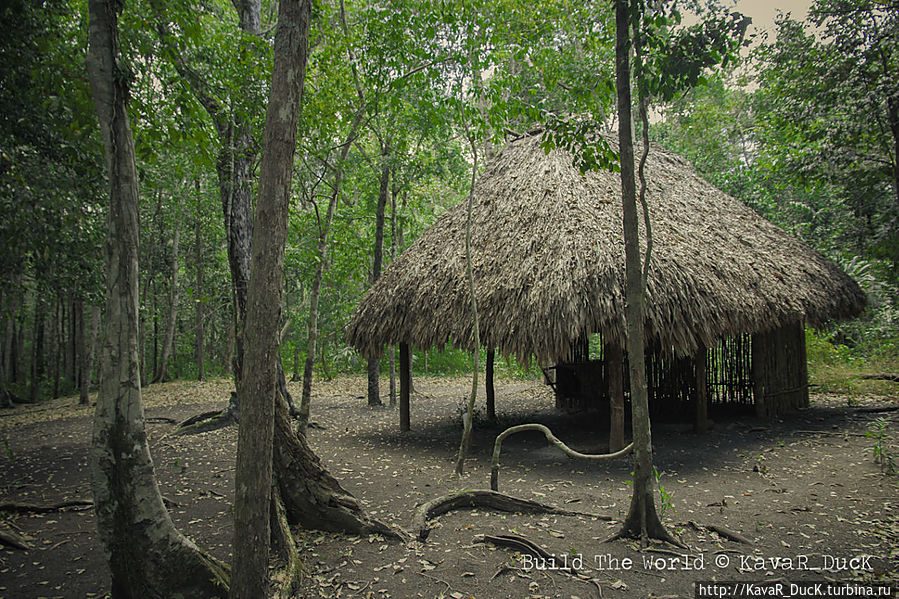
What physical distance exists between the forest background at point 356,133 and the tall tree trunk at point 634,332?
0.39 metres

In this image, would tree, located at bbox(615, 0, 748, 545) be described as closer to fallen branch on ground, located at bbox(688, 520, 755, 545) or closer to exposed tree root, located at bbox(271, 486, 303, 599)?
fallen branch on ground, located at bbox(688, 520, 755, 545)

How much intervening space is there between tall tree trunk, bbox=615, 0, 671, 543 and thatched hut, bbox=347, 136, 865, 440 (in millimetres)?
1999

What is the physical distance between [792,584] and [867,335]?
42.1ft

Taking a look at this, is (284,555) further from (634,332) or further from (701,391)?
(701,391)

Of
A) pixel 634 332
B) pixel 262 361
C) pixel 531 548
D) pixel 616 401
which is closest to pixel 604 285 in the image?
pixel 616 401

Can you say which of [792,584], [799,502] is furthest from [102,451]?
[799,502]

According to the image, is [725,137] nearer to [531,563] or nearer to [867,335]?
[867,335]

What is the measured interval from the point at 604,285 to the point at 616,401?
4.76ft

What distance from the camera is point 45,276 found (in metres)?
7.34

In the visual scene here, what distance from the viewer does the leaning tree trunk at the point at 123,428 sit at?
2678mm

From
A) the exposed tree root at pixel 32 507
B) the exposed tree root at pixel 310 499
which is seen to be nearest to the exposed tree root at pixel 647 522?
the exposed tree root at pixel 310 499

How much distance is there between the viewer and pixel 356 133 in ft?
28.8

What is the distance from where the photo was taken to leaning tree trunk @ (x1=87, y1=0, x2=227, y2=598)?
2678 millimetres

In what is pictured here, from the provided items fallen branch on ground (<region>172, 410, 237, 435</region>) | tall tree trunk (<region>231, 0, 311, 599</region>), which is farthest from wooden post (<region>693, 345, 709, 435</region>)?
fallen branch on ground (<region>172, 410, 237, 435</region>)
